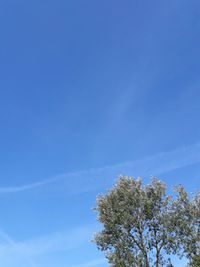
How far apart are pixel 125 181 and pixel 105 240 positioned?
985cm

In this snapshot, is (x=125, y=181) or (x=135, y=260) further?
(x=125, y=181)

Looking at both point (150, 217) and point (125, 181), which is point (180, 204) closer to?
point (150, 217)

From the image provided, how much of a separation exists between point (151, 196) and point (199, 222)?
8302 millimetres

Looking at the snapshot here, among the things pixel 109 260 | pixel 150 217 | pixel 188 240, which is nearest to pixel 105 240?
pixel 109 260

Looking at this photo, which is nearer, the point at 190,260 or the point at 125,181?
the point at 190,260

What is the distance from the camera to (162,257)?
6147 centimetres

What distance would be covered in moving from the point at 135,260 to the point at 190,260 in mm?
8393

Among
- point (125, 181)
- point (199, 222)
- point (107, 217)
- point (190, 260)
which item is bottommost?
point (190, 260)

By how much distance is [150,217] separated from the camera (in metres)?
63.5

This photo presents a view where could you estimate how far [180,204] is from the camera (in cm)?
6400

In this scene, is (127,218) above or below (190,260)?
above

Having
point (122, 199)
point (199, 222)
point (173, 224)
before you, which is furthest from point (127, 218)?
point (199, 222)

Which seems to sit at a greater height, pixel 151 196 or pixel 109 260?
pixel 151 196

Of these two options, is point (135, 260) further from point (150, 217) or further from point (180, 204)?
point (180, 204)
